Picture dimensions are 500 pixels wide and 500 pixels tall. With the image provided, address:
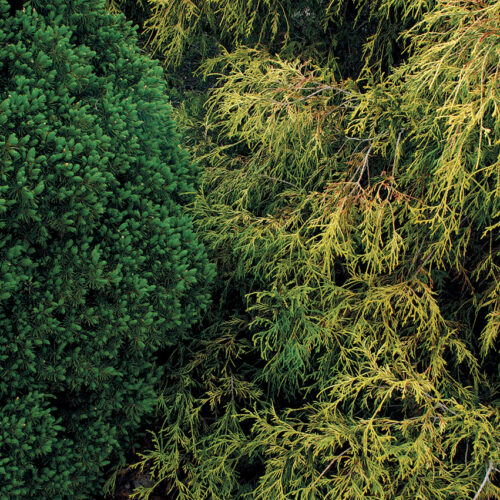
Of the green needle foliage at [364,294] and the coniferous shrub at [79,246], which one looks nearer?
the coniferous shrub at [79,246]

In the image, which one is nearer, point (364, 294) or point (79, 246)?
point (79, 246)

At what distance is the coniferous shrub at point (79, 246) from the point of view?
2451 mm

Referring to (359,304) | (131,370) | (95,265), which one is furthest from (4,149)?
(359,304)

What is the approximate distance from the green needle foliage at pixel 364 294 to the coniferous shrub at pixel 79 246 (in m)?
0.57

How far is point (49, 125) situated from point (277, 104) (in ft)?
5.18

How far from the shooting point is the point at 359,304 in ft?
10.4

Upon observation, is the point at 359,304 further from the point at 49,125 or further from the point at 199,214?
the point at 49,125

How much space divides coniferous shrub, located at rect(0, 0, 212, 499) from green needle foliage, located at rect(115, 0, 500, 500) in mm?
573

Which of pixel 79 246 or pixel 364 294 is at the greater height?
pixel 79 246

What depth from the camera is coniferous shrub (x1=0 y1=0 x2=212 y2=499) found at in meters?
2.45

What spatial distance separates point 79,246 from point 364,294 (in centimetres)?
180

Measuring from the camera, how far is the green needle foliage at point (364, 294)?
2.68m

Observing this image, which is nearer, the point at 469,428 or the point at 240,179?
the point at 469,428

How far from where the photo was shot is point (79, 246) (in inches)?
105
